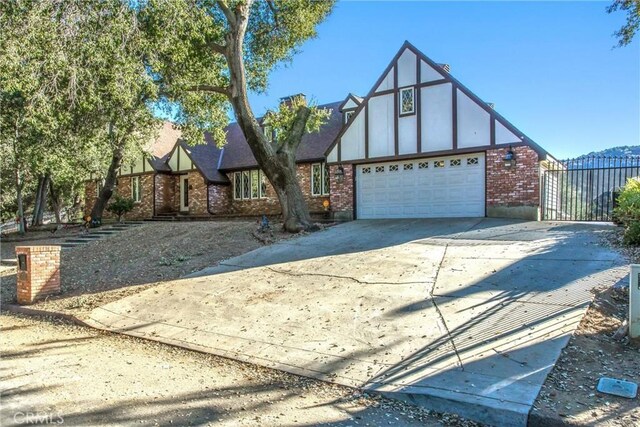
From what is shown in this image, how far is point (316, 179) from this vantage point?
19.5 m

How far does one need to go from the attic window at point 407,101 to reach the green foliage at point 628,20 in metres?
6.07

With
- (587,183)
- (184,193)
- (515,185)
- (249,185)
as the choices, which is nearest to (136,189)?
(184,193)

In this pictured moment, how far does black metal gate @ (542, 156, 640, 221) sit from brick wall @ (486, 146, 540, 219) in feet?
2.13

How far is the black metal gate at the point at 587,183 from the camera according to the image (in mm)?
13008

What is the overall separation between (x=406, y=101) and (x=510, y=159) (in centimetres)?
422

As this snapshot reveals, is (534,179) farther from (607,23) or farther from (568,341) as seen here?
(568,341)

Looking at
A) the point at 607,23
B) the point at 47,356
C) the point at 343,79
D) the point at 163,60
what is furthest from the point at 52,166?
the point at 607,23

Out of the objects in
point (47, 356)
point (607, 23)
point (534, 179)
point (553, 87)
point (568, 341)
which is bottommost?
point (47, 356)

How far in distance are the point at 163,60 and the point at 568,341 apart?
35.4ft

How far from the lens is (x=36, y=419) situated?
3377 millimetres

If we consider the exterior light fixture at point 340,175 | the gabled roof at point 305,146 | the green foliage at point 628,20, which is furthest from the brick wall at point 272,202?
the green foliage at point 628,20

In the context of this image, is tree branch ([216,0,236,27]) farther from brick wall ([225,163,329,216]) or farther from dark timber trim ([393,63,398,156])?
brick wall ([225,163,329,216])

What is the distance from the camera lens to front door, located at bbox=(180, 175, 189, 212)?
76.5 ft

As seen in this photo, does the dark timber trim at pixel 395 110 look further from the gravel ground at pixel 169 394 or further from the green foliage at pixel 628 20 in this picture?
the gravel ground at pixel 169 394
